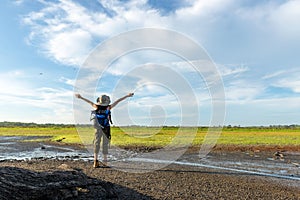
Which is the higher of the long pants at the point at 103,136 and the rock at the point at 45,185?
the long pants at the point at 103,136

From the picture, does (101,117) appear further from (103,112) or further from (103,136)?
(103,136)

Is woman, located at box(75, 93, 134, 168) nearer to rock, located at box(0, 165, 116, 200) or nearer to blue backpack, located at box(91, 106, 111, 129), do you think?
blue backpack, located at box(91, 106, 111, 129)

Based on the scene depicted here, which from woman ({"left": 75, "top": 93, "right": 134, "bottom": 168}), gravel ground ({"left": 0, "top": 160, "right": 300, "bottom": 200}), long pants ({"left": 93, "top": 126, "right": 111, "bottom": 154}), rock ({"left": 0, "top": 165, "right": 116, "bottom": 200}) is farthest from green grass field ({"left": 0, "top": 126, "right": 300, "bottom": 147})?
rock ({"left": 0, "top": 165, "right": 116, "bottom": 200})

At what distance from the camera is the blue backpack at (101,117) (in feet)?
40.0

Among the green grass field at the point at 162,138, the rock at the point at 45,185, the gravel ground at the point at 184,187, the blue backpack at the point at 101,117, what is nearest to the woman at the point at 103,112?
the blue backpack at the point at 101,117

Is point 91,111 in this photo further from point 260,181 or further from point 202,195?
point 260,181

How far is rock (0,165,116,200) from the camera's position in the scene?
20.3ft

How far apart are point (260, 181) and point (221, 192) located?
3.74 metres

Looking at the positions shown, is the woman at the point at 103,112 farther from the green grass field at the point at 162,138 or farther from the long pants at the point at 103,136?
the green grass field at the point at 162,138

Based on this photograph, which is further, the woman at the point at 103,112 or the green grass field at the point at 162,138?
the green grass field at the point at 162,138

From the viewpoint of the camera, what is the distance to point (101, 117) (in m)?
12.2

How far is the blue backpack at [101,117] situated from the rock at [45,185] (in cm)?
413

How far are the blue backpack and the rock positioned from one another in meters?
4.13

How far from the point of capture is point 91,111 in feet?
40.4
